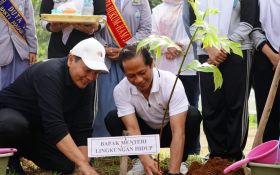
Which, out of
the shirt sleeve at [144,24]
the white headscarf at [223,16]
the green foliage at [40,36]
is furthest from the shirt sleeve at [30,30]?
the green foliage at [40,36]

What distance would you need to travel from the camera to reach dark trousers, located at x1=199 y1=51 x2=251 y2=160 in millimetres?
4570

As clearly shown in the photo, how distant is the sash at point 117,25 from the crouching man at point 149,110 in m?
0.96

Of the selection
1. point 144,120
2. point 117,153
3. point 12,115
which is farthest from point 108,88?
point 117,153

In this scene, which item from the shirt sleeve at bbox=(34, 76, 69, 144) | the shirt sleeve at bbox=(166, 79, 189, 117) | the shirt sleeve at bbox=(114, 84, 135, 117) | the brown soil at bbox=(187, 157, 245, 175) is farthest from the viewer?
the shirt sleeve at bbox=(114, 84, 135, 117)

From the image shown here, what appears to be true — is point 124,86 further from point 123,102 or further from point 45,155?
point 45,155

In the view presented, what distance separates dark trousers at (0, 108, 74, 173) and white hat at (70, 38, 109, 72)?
0.70 meters

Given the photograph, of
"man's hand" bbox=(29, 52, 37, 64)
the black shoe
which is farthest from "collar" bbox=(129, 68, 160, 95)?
"man's hand" bbox=(29, 52, 37, 64)

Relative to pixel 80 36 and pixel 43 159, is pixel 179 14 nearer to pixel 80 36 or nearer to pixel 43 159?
pixel 80 36

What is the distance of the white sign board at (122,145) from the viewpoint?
355cm

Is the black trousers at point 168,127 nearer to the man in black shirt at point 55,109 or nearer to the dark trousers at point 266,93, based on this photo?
the man in black shirt at point 55,109

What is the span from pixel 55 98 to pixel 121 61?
0.51m

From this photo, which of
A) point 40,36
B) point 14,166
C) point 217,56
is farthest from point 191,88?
point 40,36

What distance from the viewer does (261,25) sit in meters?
4.60

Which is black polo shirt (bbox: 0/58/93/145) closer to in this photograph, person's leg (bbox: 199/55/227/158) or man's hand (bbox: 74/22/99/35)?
man's hand (bbox: 74/22/99/35)
